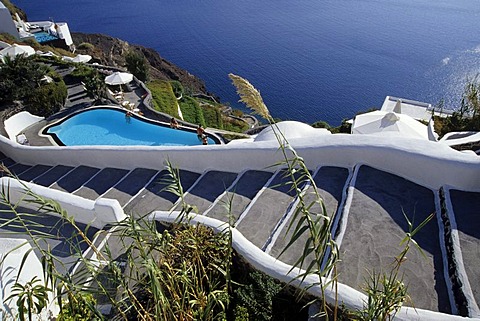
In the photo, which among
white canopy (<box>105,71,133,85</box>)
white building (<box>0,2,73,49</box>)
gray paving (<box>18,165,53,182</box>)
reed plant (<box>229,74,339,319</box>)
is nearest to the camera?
reed plant (<box>229,74,339,319</box>)

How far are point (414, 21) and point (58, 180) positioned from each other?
60.0 metres

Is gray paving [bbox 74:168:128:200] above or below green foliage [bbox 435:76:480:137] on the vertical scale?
below

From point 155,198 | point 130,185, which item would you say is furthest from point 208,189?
point 130,185

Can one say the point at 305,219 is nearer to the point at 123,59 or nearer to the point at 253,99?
the point at 253,99

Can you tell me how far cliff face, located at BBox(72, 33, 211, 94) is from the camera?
40716 millimetres

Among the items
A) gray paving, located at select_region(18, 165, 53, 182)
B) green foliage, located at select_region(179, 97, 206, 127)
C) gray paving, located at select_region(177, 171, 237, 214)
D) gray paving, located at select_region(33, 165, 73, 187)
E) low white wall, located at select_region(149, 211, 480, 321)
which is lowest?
green foliage, located at select_region(179, 97, 206, 127)

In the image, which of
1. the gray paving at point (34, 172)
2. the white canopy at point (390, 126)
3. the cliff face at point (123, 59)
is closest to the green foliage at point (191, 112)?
the white canopy at point (390, 126)

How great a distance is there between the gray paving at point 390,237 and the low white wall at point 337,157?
0.69ft

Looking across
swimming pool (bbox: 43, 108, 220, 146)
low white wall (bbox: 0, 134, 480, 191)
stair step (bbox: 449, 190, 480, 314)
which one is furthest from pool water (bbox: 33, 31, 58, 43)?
stair step (bbox: 449, 190, 480, 314)

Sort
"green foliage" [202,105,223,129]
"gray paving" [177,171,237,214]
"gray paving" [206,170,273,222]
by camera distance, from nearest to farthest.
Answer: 1. "gray paving" [206,170,273,222]
2. "gray paving" [177,171,237,214]
3. "green foliage" [202,105,223,129]

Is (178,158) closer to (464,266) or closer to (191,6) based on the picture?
(464,266)

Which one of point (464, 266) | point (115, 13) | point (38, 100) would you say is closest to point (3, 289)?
point (464, 266)

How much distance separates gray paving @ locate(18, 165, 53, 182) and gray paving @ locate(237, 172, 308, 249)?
690cm

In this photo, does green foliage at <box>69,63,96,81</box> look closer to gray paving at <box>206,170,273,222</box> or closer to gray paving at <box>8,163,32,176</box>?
gray paving at <box>8,163,32,176</box>
